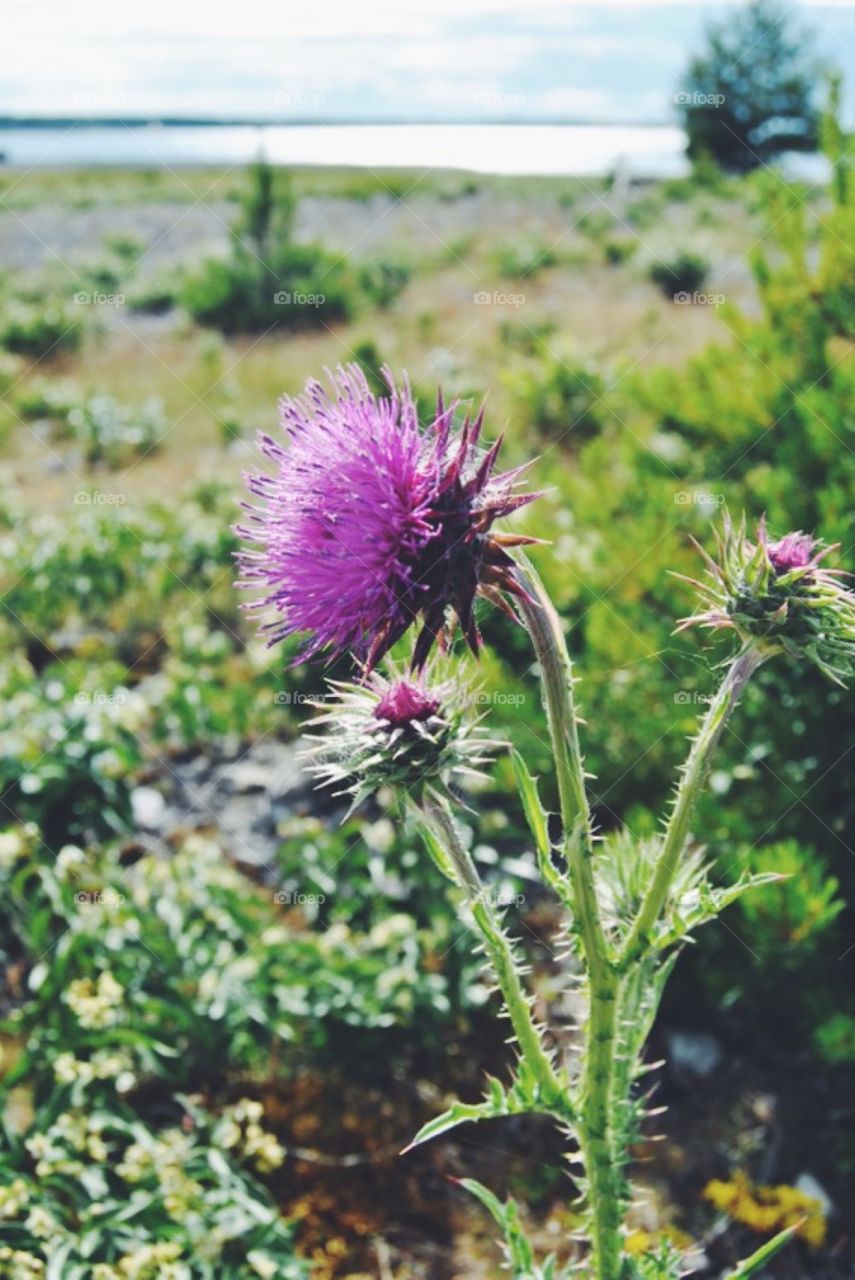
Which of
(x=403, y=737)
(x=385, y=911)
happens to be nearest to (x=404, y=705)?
(x=403, y=737)

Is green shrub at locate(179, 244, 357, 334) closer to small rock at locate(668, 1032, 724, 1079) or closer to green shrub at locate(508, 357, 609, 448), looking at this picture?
green shrub at locate(508, 357, 609, 448)

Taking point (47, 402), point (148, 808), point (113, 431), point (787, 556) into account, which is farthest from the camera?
point (47, 402)

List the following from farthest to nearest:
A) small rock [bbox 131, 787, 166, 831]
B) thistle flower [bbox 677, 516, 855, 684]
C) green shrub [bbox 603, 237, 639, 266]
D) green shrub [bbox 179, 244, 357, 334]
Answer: green shrub [bbox 603, 237, 639, 266], green shrub [bbox 179, 244, 357, 334], small rock [bbox 131, 787, 166, 831], thistle flower [bbox 677, 516, 855, 684]

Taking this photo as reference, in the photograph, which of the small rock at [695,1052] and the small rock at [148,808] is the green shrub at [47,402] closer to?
the small rock at [148,808]

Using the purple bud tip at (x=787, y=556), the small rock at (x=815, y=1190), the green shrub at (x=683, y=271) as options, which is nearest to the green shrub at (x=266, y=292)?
the green shrub at (x=683, y=271)

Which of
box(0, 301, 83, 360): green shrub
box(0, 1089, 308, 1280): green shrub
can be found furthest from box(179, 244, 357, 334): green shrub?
box(0, 1089, 308, 1280): green shrub

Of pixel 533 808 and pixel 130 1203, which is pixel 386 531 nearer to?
pixel 533 808
